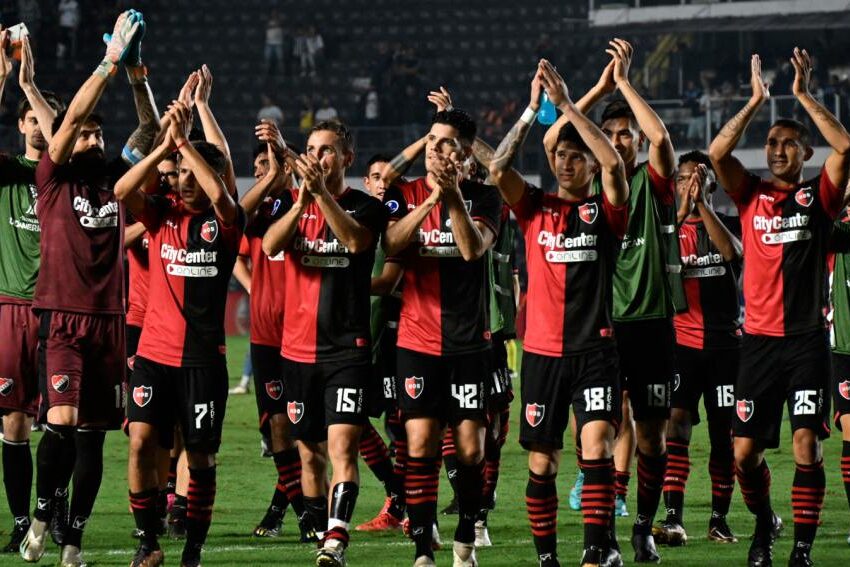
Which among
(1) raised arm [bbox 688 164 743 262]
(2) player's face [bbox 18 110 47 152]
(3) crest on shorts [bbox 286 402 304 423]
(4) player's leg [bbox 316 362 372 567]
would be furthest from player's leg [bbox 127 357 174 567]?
(1) raised arm [bbox 688 164 743 262]

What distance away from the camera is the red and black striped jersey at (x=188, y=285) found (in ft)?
24.5

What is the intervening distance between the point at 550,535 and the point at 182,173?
2565 millimetres

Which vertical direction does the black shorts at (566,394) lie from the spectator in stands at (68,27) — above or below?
below

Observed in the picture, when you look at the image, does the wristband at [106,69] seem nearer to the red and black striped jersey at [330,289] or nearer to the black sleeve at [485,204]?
the red and black striped jersey at [330,289]

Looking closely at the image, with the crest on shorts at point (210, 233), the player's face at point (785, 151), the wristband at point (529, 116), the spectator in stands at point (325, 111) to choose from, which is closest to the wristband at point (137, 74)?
the crest on shorts at point (210, 233)

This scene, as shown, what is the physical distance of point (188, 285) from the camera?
24.7 feet

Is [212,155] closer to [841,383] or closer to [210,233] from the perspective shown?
[210,233]

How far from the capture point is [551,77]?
723 cm

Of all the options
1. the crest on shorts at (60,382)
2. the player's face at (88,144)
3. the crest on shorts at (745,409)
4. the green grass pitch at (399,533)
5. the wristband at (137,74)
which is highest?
the wristband at (137,74)

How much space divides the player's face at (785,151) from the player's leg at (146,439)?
10.7 feet

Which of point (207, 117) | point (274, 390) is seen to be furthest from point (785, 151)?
point (274, 390)

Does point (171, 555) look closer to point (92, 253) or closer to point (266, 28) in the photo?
point (92, 253)

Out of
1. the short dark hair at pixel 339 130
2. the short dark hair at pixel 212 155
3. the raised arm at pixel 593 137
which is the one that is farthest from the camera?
the short dark hair at pixel 339 130

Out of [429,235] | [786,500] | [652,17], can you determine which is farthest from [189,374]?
[652,17]
